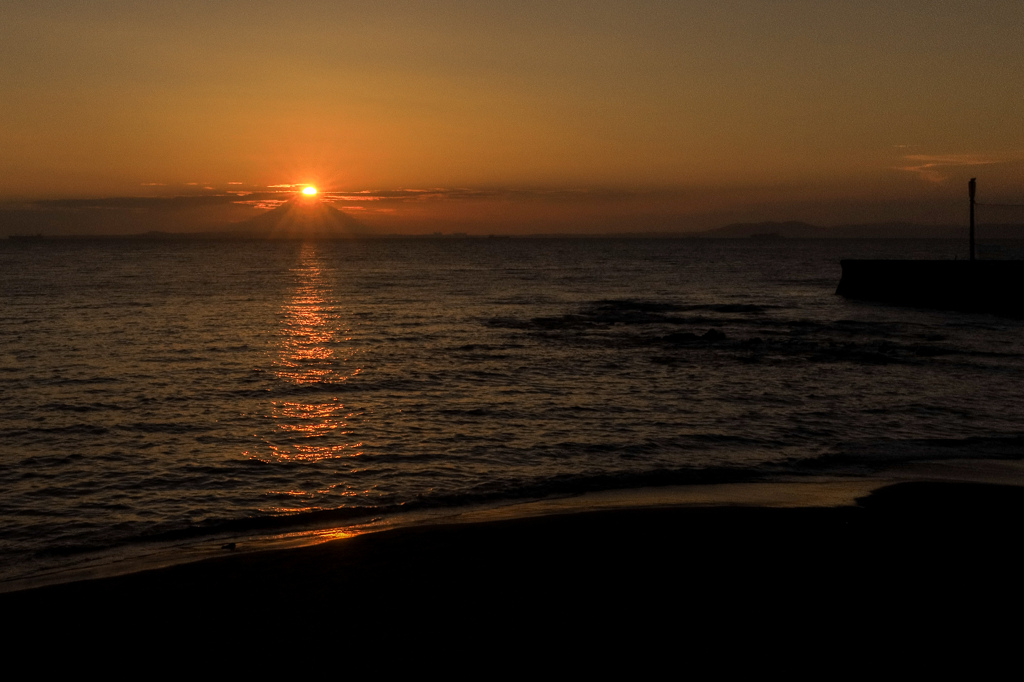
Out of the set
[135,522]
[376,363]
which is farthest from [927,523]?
[376,363]

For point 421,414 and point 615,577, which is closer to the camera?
point 615,577

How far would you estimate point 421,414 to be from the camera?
1775cm

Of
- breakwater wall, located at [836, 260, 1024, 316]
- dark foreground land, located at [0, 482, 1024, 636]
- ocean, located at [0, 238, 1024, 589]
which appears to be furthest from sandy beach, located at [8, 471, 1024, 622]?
breakwater wall, located at [836, 260, 1024, 316]

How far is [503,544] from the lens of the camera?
8.83 meters

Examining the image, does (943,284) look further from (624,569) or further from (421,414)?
(624,569)

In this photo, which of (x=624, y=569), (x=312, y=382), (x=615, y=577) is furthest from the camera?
(x=312, y=382)

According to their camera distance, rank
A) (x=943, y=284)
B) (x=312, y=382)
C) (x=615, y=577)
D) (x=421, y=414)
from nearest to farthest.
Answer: (x=615, y=577) < (x=421, y=414) < (x=312, y=382) < (x=943, y=284)

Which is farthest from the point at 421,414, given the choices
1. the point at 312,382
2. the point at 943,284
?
the point at 943,284

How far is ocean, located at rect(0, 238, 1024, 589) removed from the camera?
11391 millimetres

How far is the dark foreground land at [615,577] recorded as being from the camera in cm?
694

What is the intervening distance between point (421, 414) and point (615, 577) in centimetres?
1044

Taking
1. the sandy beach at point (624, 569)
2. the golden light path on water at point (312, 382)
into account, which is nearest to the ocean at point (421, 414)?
the golden light path on water at point (312, 382)

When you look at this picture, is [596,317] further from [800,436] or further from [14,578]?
[14,578]

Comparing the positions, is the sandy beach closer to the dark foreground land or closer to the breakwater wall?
the dark foreground land
